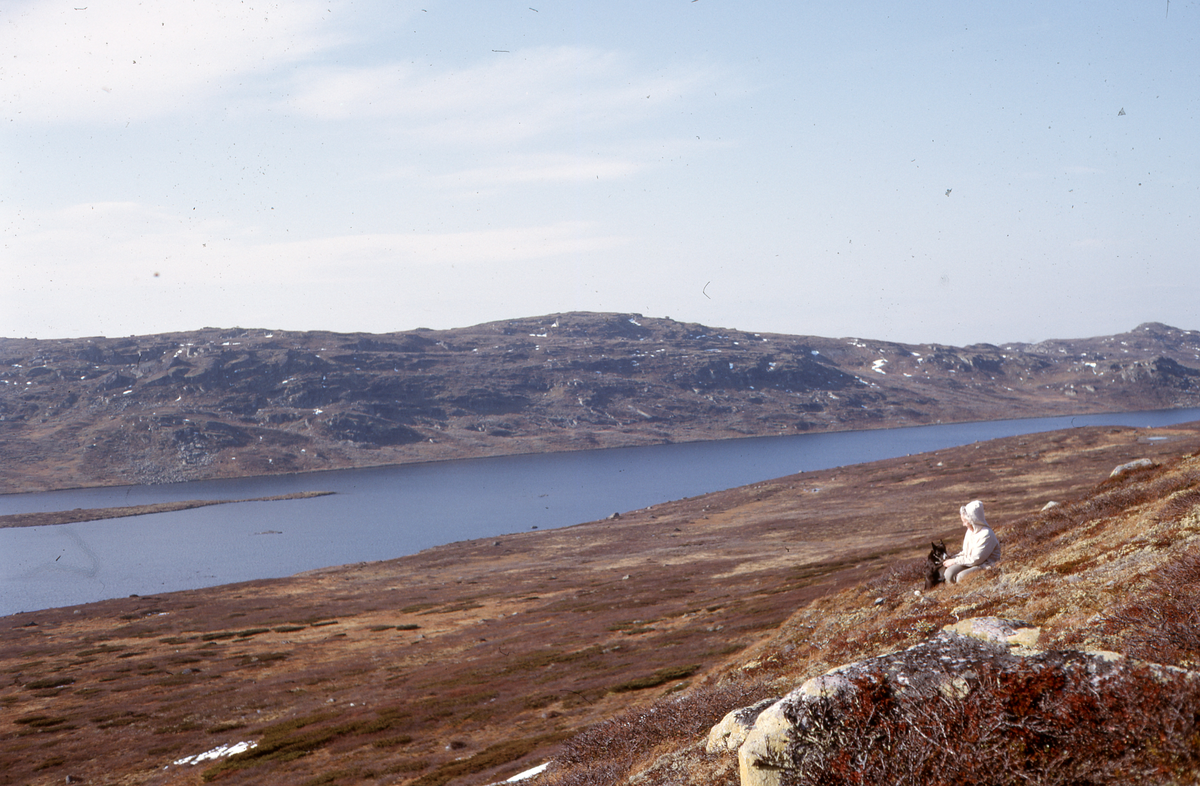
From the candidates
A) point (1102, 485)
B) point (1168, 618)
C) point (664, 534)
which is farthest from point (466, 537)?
point (1168, 618)

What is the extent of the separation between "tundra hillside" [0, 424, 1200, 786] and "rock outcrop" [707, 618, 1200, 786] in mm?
430

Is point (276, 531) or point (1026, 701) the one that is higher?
point (1026, 701)

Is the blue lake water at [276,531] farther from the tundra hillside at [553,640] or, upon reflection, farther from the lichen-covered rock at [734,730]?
the lichen-covered rock at [734,730]

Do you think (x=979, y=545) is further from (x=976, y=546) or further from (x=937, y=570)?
(x=937, y=570)

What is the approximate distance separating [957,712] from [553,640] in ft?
135

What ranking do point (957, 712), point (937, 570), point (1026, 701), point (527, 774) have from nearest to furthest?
point (1026, 701) < point (957, 712) < point (527, 774) < point (937, 570)

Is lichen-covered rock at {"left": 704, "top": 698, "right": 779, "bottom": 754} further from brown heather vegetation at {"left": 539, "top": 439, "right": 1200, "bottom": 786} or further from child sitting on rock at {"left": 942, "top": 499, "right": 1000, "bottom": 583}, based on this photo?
child sitting on rock at {"left": 942, "top": 499, "right": 1000, "bottom": 583}

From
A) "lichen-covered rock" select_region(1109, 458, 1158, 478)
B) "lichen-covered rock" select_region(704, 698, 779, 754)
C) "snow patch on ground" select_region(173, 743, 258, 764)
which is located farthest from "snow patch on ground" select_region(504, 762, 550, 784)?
"lichen-covered rock" select_region(1109, 458, 1158, 478)

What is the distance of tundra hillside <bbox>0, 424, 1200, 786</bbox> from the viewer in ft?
46.2

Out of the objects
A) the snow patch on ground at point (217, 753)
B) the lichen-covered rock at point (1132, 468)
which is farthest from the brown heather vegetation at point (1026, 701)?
the snow patch on ground at point (217, 753)

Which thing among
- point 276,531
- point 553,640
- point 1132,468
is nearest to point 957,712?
point 1132,468

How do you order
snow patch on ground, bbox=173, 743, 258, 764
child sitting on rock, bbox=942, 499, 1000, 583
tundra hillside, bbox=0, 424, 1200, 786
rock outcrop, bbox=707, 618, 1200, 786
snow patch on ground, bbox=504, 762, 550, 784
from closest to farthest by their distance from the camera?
rock outcrop, bbox=707, 618, 1200, 786 → tundra hillside, bbox=0, 424, 1200, 786 → snow patch on ground, bbox=504, 762, 550, 784 → child sitting on rock, bbox=942, 499, 1000, 583 → snow patch on ground, bbox=173, 743, 258, 764

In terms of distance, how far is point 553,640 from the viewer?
1783 inches

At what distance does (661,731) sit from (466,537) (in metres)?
118
